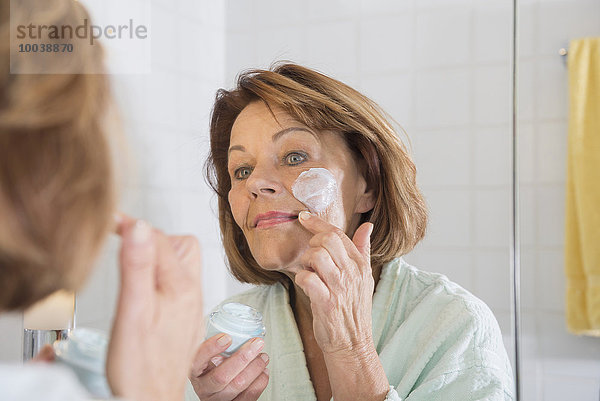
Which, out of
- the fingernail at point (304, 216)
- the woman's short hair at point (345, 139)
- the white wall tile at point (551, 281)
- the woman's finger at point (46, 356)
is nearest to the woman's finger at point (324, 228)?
the fingernail at point (304, 216)

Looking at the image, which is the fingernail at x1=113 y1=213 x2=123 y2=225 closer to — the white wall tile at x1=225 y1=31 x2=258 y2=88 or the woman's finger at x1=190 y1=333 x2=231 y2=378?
the woman's finger at x1=190 y1=333 x2=231 y2=378

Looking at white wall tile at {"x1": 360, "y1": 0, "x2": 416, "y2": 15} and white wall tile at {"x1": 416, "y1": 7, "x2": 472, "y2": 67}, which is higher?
white wall tile at {"x1": 360, "y1": 0, "x2": 416, "y2": 15}

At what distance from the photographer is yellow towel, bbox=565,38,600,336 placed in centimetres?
62

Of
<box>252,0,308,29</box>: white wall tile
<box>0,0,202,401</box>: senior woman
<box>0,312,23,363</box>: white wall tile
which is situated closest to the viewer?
<box>0,0,202,401</box>: senior woman

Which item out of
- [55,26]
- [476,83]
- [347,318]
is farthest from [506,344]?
[55,26]

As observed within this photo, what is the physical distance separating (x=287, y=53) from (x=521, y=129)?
1.04 feet

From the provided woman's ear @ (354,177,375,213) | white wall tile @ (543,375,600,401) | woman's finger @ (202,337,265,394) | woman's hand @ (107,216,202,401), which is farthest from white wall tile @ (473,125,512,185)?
woman's hand @ (107,216,202,401)

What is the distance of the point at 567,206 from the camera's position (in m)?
0.65

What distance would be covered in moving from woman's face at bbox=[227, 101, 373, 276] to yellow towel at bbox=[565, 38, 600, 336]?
259mm

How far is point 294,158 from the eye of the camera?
2.19 ft

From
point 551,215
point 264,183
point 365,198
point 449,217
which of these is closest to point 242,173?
point 264,183

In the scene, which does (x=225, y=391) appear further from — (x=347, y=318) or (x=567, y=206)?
(x=567, y=206)

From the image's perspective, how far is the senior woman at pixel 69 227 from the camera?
0.86 feet

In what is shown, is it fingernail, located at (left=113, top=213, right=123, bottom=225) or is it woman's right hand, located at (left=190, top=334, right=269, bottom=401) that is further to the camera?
woman's right hand, located at (left=190, top=334, right=269, bottom=401)
